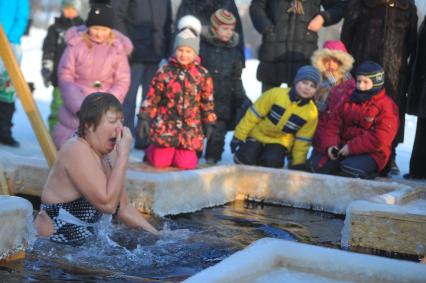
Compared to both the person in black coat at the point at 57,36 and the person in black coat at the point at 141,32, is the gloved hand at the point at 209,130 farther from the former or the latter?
the person in black coat at the point at 57,36

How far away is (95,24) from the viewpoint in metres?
7.25

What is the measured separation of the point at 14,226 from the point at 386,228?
2264mm

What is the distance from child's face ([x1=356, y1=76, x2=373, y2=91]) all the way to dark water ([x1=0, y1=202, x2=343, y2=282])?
49.4 inches

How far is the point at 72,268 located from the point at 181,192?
2.09 metres

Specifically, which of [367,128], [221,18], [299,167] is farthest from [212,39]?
[367,128]

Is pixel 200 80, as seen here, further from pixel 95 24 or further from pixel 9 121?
pixel 9 121

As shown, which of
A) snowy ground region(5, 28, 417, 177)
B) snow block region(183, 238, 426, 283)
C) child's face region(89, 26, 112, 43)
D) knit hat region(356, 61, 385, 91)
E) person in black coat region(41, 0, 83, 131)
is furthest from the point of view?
person in black coat region(41, 0, 83, 131)

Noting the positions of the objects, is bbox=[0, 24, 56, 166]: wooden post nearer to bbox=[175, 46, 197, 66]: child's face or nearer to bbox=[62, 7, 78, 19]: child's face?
bbox=[175, 46, 197, 66]: child's face

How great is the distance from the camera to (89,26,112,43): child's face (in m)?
7.29

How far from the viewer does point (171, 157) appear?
22.0 feet

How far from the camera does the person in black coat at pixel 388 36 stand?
23.8 feet

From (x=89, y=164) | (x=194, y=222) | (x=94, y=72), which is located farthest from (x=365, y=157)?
(x=89, y=164)

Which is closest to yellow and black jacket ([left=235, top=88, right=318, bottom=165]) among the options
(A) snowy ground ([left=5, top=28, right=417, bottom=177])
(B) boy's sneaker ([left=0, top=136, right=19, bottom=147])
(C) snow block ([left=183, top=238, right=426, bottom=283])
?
(A) snowy ground ([left=5, top=28, right=417, bottom=177])

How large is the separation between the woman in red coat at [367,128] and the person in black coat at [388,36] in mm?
550
